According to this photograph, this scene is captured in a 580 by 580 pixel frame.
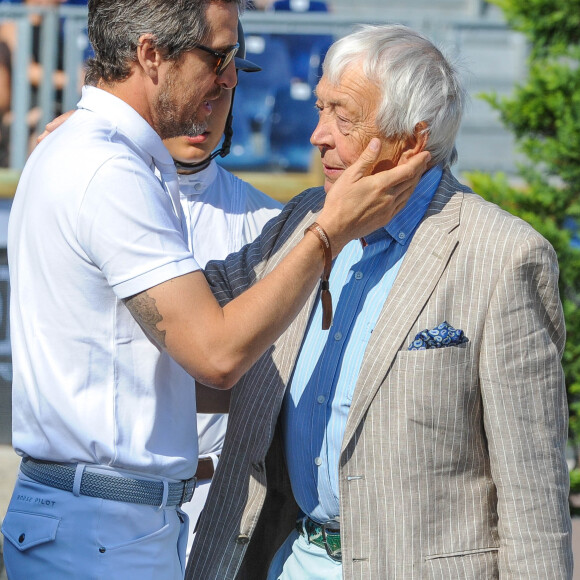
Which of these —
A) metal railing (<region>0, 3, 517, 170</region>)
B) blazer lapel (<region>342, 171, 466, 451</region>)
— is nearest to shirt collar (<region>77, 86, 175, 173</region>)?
blazer lapel (<region>342, 171, 466, 451</region>)

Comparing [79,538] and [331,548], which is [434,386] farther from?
[79,538]

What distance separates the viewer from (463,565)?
214 centimetres

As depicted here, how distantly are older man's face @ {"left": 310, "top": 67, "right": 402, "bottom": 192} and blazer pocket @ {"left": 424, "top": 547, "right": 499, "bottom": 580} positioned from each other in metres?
0.98

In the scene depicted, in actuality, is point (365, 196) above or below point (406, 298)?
above

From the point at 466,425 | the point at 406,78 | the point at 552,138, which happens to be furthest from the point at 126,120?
the point at 552,138

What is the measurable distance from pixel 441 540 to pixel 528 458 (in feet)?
0.93

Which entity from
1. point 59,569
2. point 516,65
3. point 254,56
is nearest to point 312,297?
point 59,569

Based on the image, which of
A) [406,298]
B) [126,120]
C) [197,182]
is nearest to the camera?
[126,120]

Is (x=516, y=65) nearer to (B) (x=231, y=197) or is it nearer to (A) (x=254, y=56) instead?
(A) (x=254, y=56)

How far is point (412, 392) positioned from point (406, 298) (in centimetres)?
23

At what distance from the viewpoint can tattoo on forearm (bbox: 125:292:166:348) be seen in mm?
1915

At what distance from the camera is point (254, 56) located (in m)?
Result: 6.29

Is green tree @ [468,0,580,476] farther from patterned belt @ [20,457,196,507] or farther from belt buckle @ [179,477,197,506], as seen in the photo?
patterned belt @ [20,457,196,507]

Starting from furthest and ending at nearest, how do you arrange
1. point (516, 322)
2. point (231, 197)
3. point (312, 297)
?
point (231, 197)
point (312, 297)
point (516, 322)
